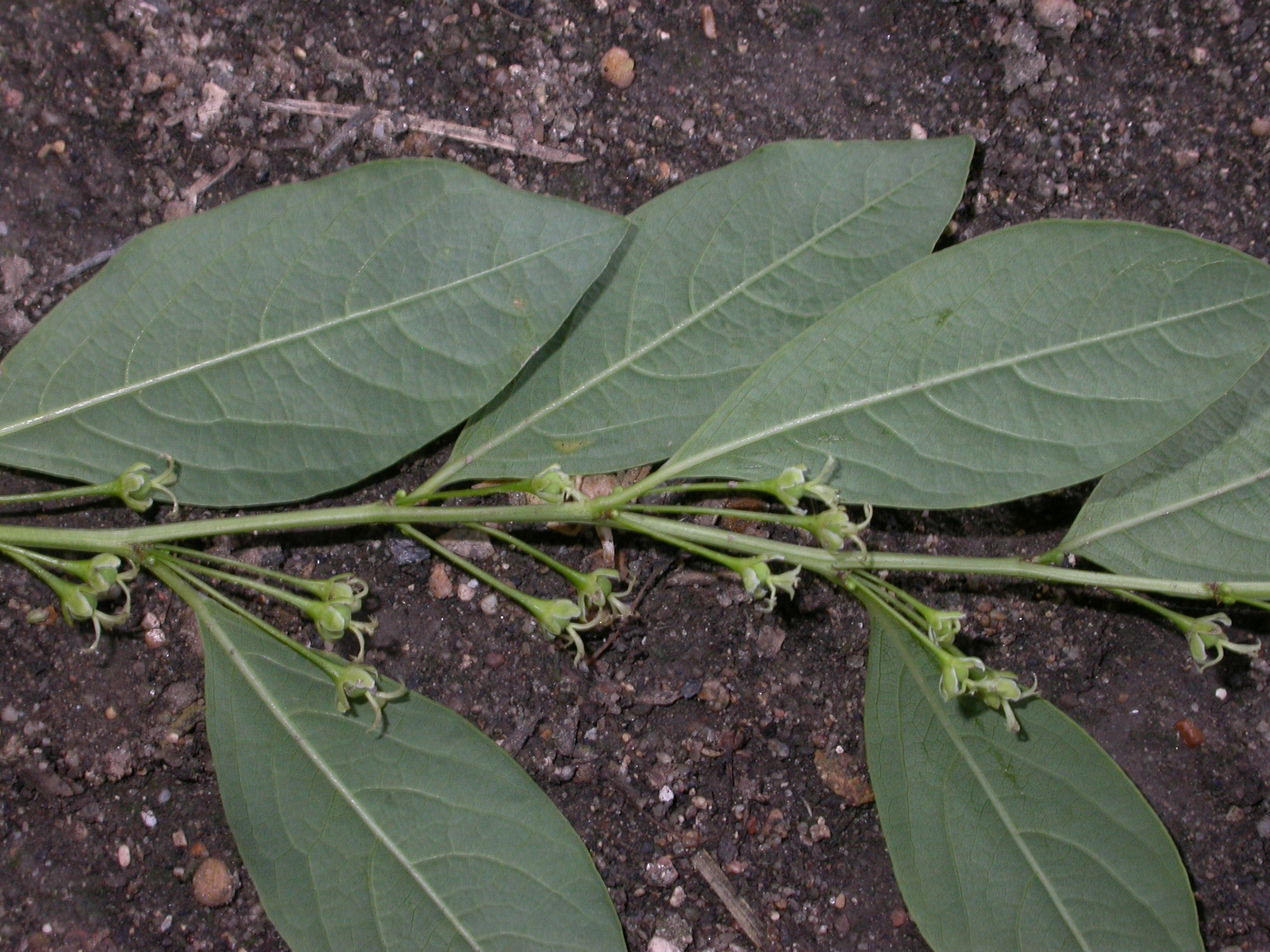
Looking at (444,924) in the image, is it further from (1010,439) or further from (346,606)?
(1010,439)

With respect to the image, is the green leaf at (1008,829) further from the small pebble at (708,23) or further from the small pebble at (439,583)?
the small pebble at (708,23)

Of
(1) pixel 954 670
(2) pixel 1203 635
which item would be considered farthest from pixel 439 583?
(2) pixel 1203 635

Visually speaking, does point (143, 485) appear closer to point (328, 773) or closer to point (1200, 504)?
point (328, 773)

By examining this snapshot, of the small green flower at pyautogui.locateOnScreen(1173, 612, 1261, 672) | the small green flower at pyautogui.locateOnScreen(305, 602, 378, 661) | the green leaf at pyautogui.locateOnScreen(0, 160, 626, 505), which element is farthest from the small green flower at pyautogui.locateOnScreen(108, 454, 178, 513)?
the small green flower at pyautogui.locateOnScreen(1173, 612, 1261, 672)

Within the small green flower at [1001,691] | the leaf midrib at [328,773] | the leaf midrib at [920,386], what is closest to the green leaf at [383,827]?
the leaf midrib at [328,773]

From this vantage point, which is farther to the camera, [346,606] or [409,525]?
[409,525]

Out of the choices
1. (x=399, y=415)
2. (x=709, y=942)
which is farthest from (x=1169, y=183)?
(x=709, y=942)
